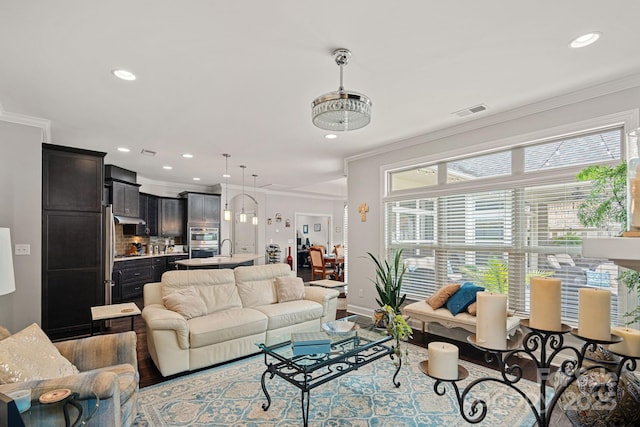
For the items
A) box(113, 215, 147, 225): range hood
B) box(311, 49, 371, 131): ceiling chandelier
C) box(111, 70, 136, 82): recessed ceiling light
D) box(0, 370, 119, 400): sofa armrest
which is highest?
box(111, 70, 136, 82): recessed ceiling light

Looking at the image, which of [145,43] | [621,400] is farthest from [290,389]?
[145,43]

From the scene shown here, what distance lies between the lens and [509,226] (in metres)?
3.71

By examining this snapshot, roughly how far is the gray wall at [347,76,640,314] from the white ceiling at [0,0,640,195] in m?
0.19

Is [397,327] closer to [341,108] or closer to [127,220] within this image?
[341,108]

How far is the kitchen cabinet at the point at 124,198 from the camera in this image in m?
6.09

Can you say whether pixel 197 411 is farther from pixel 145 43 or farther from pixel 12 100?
pixel 12 100

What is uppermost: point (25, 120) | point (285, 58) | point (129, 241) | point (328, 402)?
point (285, 58)

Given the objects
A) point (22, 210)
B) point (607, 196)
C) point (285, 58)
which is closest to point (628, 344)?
point (285, 58)

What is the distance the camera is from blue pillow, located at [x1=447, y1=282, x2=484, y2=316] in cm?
359

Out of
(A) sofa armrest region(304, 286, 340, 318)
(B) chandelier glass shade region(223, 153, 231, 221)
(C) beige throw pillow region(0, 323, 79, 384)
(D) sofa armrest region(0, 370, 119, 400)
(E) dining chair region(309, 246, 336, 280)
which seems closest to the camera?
(D) sofa armrest region(0, 370, 119, 400)

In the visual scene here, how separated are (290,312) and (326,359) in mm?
1499

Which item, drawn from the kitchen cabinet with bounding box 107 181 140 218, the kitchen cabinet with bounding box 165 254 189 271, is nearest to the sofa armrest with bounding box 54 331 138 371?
the kitchen cabinet with bounding box 107 181 140 218

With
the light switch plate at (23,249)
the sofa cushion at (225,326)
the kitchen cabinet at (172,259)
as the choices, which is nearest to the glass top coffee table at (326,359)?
the sofa cushion at (225,326)

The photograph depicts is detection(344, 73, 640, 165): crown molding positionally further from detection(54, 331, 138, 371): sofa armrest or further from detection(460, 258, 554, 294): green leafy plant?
detection(54, 331, 138, 371): sofa armrest
